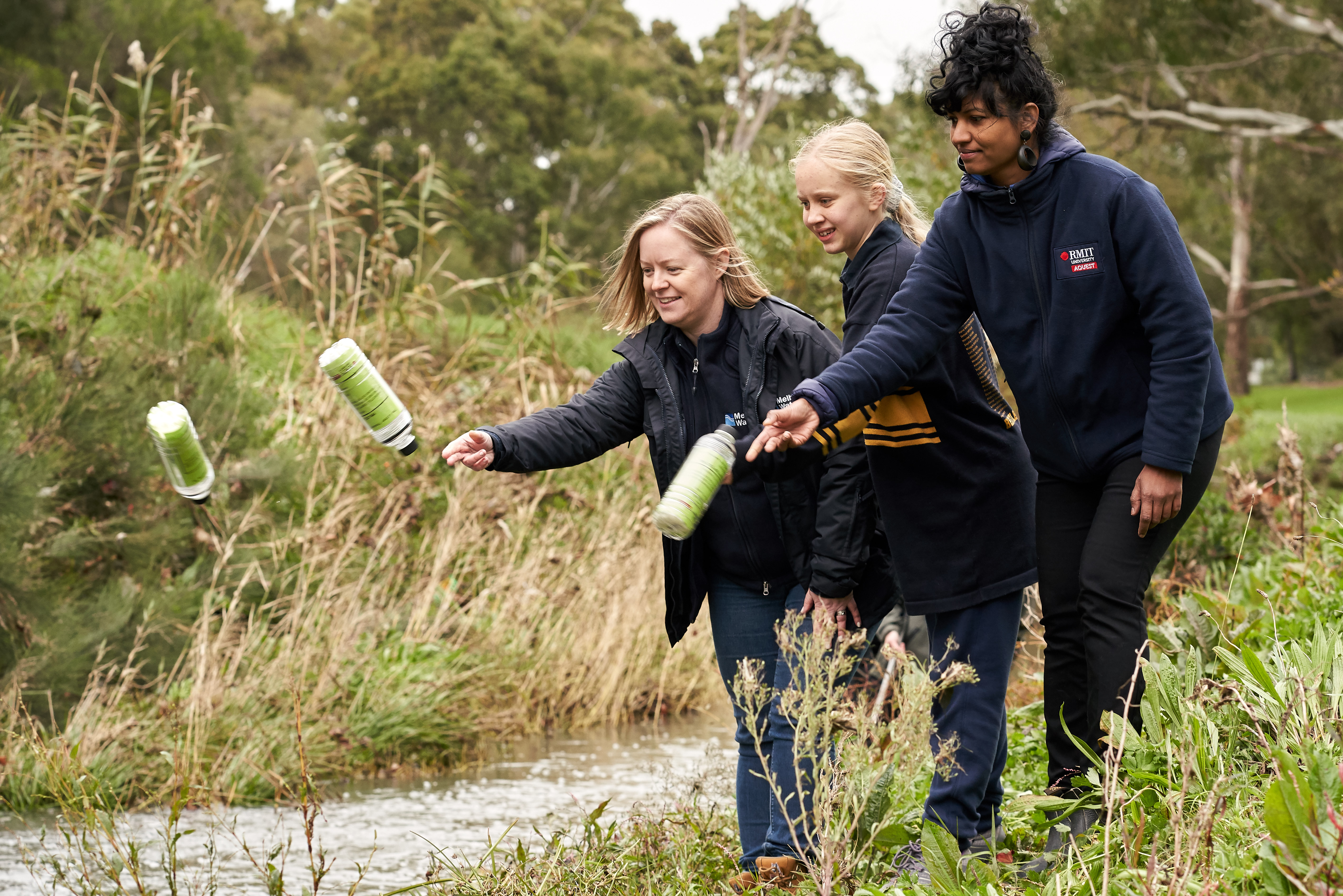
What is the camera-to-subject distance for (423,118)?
96.9 ft

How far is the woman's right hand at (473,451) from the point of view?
316cm

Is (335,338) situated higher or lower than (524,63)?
lower

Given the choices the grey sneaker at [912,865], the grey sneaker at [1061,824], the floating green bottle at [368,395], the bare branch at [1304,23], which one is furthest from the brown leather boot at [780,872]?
the bare branch at [1304,23]

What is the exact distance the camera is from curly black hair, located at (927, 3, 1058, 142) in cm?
281

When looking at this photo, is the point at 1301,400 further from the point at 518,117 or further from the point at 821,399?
the point at 821,399

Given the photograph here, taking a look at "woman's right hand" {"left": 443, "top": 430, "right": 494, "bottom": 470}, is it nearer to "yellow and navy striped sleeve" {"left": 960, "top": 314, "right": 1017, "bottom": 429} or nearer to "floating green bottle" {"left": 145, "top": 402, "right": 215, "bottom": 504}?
"floating green bottle" {"left": 145, "top": 402, "right": 215, "bottom": 504}

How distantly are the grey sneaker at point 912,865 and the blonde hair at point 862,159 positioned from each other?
1449 mm

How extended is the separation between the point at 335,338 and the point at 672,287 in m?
3.99

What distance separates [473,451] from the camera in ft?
10.6

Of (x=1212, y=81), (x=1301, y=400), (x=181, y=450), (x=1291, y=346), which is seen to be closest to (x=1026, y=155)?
(x=181, y=450)

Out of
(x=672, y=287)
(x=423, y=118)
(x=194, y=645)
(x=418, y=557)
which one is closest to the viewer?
(x=672, y=287)

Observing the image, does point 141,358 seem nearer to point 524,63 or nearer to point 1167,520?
point 1167,520

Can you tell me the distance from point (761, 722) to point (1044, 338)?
1221mm

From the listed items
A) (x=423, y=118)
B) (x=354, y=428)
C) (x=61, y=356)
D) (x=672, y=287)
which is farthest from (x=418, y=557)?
(x=423, y=118)
